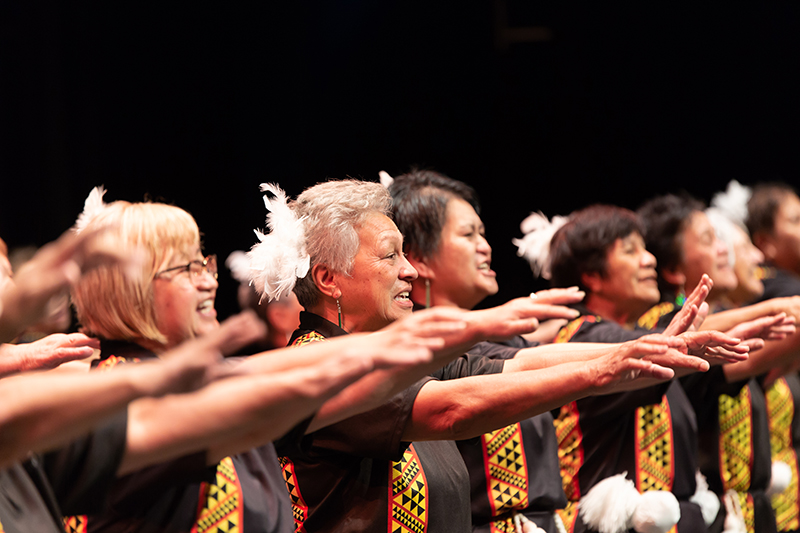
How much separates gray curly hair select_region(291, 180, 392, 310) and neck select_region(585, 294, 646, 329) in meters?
1.34

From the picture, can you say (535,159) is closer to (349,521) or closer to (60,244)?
(349,521)

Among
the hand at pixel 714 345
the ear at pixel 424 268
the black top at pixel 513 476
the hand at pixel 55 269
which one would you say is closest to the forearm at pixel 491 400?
the hand at pixel 714 345

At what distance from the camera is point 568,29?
16.5 feet

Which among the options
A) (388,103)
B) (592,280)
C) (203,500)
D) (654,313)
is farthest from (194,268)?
(388,103)

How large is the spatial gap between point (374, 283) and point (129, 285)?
549mm

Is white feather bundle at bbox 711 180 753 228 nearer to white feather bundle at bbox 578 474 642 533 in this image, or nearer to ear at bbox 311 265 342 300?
white feather bundle at bbox 578 474 642 533

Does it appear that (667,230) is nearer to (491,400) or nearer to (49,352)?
(491,400)

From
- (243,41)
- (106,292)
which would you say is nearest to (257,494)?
(106,292)

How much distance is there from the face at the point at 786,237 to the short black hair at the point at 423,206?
8.10 feet

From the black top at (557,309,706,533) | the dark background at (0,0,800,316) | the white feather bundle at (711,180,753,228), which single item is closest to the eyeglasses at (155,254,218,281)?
the black top at (557,309,706,533)

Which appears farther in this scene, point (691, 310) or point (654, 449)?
point (654, 449)

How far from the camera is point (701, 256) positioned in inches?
137

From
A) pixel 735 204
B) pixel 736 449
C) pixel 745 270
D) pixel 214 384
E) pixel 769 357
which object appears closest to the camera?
pixel 214 384

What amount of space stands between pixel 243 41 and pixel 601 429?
2535 mm
